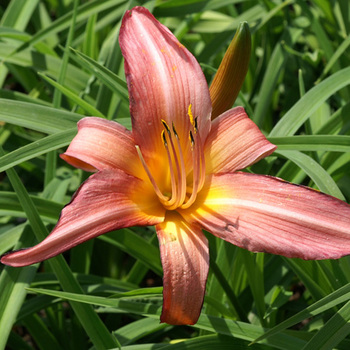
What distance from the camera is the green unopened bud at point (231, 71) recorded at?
2.93 feet

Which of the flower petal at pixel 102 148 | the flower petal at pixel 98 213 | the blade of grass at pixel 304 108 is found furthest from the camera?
the blade of grass at pixel 304 108

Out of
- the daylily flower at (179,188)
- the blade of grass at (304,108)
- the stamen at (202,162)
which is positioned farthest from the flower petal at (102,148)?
the blade of grass at (304,108)

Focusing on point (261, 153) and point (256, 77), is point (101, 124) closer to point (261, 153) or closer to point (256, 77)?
point (261, 153)

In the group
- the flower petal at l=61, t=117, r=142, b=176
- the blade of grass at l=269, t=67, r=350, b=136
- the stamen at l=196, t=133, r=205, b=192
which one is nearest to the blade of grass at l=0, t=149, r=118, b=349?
the flower petal at l=61, t=117, r=142, b=176

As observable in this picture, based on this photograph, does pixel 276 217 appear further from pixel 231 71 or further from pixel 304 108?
pixel 304 108

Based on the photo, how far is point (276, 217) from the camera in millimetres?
841

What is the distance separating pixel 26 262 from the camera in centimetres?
74

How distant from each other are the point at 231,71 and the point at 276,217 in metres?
0.26

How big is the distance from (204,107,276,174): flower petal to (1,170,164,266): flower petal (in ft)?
0.42

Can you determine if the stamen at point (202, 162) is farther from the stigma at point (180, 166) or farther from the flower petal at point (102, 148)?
the flower petal at point (102, 148)

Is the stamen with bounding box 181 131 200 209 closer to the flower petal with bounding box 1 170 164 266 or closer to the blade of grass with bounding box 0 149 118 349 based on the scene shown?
→ the flower petal with bounding box 1 170 164 266

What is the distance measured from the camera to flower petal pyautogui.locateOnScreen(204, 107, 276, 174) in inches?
36.4

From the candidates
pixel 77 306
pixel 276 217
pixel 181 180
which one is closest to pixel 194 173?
pixel 181 180

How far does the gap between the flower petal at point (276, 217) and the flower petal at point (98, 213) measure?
3.0 inches
